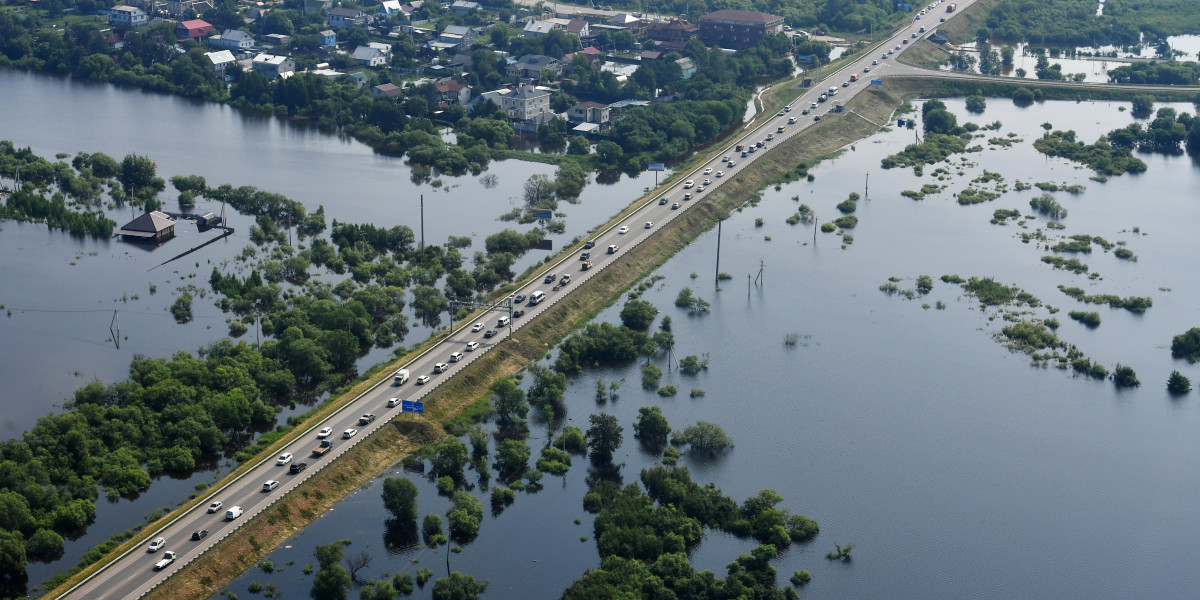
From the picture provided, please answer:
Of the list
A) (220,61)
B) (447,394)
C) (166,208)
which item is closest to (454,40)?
(220,61)

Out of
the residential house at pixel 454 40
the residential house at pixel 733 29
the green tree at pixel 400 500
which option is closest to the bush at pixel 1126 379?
the green tree at pixel 400 500

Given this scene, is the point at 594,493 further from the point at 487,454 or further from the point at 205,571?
the point at 205,571

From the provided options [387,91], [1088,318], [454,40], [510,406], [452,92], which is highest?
[454,40]

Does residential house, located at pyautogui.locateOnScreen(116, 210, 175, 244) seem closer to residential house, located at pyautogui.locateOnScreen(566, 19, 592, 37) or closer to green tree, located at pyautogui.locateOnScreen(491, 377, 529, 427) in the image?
green tree, located at pyautogui.locateOnScreen(491, 377, 529, 427)

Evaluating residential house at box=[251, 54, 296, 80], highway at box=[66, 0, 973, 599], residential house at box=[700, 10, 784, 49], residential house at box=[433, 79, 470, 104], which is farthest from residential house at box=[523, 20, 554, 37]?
highway at box=[66, 0, 973, 599]

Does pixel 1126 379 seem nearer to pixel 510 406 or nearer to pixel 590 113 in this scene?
pixel 510 406

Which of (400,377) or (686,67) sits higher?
(686,67)

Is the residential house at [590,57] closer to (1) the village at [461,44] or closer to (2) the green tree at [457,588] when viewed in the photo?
(1) the village at [461,44]
